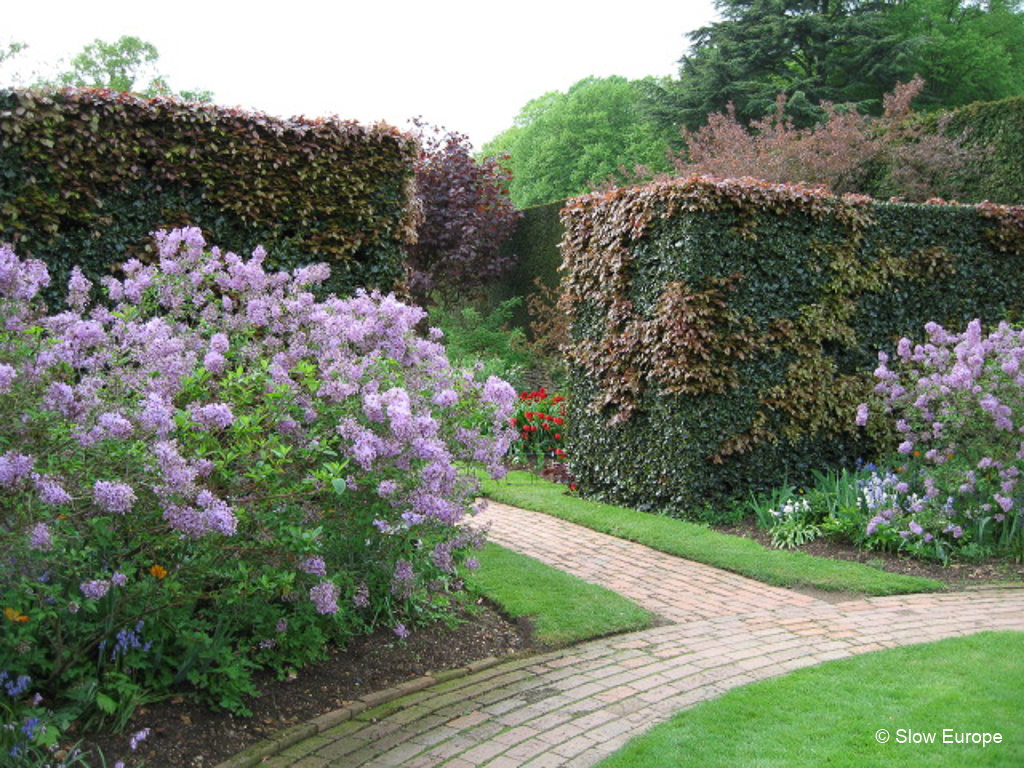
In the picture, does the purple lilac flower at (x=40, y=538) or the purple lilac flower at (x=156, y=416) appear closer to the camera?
the purple lilac flower at (x=40, y=538)

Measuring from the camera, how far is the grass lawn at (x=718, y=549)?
5.93 metres

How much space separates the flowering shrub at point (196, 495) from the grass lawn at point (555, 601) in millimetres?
807

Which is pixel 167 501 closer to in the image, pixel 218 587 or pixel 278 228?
pixel 218 587

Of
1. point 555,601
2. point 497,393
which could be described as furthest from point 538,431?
point 497,393

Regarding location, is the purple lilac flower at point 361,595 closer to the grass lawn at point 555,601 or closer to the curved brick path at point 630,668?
the curved brick path at point 630,668

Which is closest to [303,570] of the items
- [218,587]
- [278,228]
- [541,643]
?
[218,587]

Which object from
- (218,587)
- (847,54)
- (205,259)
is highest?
(847,54)

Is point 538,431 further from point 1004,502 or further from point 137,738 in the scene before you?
point 137,738

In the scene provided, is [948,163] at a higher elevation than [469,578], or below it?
higher

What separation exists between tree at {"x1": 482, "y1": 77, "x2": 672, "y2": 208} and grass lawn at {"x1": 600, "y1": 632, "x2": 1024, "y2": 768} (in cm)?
2554

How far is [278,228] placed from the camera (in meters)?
6.66

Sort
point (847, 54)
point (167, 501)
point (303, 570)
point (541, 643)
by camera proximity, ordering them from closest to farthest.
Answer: point (167, 501) < point (303, 570) < point (541, 643) < point (847, 54)

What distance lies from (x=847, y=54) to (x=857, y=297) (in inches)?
671

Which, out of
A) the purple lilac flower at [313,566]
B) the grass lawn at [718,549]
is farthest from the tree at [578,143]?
the purple lilac flower at [313,566]
